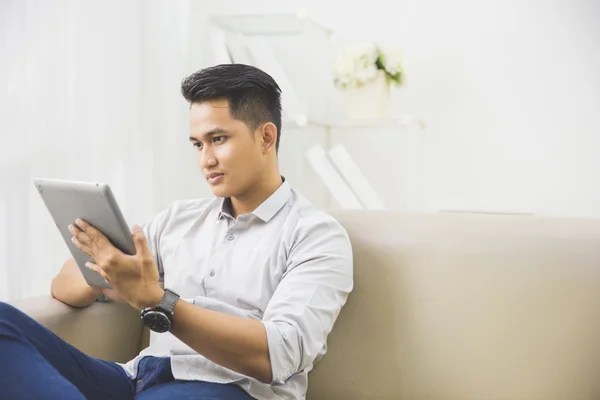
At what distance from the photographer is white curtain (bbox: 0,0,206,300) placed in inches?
80.8

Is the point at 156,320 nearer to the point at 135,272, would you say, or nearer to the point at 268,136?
the point at 135,272

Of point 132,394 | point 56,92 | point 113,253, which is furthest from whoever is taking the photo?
point 56,92

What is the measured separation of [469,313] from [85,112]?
1.42 m

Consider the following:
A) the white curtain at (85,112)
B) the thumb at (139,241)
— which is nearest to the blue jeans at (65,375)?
the thumb at (139,241)

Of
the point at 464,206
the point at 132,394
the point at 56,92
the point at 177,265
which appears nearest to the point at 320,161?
the point at 464,206

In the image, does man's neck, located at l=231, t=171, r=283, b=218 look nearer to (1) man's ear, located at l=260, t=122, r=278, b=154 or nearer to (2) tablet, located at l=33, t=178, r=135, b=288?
(1) man's ear, located at l=260, t=122, r=278, b=154

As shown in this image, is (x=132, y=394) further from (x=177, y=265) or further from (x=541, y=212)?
(x=541, y=212)

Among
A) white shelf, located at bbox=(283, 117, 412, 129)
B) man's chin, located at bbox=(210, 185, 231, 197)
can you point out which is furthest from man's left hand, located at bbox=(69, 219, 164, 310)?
white shelf, located at bbox=(283, 117, 412, 129)

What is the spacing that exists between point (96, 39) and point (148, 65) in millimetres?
338

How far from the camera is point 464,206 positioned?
9.49 ft

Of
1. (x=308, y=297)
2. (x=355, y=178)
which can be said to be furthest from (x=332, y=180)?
(x=308, y=297)

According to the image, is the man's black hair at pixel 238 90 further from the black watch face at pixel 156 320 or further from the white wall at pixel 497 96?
the white wall at pixel 497 96

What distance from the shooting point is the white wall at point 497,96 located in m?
2.76

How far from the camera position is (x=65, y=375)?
130 centimetres
